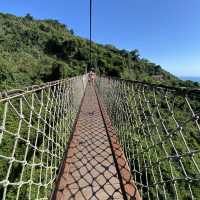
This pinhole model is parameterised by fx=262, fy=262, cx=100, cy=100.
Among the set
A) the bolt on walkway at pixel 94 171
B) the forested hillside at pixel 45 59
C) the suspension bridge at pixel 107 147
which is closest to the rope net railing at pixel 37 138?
the suspension bridge at pixel 107 147

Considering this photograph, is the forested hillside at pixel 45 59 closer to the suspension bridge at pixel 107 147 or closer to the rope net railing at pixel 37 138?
the rope net railing at pixel 37 138

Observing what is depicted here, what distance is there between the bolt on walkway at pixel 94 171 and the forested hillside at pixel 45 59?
581 inches

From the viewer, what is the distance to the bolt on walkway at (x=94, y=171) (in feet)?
6.47

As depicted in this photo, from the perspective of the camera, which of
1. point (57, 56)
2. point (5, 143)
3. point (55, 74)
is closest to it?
point (5, 143)

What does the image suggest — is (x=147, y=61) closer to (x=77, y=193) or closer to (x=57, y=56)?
(x=57, y=56)

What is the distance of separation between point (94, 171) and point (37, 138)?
0.71 metres

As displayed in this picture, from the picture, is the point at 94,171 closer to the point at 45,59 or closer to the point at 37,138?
the point at 37,138

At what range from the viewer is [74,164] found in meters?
2.48

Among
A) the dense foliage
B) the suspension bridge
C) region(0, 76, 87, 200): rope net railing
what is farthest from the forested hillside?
the suspension bridge

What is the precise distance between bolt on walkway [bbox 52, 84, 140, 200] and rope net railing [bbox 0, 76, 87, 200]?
0.40 feet

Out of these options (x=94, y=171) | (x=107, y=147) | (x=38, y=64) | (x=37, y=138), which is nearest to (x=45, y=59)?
(x=38, y=64)

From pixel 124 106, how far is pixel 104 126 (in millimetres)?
627

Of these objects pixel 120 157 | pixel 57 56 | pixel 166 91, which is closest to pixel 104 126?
pixel 120 157

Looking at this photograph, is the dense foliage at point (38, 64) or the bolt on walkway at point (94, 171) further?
the dense foliage at point (38, 64)
